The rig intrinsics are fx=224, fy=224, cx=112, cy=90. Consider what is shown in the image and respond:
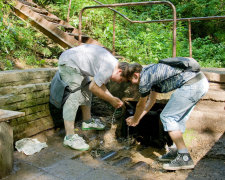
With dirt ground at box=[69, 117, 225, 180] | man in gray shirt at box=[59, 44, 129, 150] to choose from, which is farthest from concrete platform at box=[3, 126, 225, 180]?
man in gray shirt at box=[59, 44, 129, 150]

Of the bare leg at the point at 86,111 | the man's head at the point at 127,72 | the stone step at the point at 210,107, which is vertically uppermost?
the man's head at the point at 127,72

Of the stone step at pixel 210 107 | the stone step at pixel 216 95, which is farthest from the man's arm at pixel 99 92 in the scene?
the stone step at pixel 216 95

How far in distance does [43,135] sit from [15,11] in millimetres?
4535

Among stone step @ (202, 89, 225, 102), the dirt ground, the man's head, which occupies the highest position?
the man's head

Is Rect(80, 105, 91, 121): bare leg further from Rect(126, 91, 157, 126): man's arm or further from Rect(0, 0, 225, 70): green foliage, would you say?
Rect(0, 0, 225, 70): green foliage

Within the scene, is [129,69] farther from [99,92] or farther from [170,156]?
[170,156]

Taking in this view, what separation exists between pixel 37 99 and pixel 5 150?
127 cm

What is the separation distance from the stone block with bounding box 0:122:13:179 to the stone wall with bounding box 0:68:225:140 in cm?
65

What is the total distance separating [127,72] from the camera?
2697mm

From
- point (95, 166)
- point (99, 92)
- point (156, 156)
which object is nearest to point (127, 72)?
point (99, 92)

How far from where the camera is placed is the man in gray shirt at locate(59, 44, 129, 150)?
9.21 ft

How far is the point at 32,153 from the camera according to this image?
9.73 ft

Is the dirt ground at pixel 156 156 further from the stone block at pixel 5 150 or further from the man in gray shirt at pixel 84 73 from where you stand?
the stone block at pixel 5 150

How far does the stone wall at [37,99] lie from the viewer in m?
3.12
